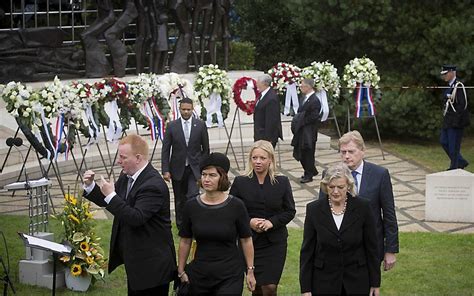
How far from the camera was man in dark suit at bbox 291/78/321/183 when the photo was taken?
63.6 feet

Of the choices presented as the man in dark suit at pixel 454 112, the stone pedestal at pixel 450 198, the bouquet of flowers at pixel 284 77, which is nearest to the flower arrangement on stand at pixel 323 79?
the bouquet of flowers at pixel 284 77

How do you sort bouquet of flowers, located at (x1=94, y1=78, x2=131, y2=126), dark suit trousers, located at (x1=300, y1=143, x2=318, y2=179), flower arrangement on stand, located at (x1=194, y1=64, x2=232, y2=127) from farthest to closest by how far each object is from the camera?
flower arrangement on stand, located at (x1=194, y1=64, x2=232, y2=127) → dark suit trousers, located at (x1=300, y1=143, x2=318, y2=179) → bouquet of flowers, located at (x1=94, y1=78, x2=131, y2=126)

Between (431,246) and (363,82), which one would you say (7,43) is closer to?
(363,82)

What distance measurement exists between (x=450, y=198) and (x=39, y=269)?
686 centimetres

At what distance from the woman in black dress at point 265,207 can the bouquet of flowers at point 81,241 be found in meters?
2.71

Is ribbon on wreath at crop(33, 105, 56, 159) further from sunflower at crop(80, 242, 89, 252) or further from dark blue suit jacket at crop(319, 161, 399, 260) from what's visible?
dark blue suit jacket at crop(319, 161, 399, 260)

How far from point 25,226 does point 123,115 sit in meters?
→ 3.51

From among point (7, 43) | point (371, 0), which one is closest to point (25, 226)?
point (7, 43)

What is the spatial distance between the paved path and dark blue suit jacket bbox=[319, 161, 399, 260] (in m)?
6.56

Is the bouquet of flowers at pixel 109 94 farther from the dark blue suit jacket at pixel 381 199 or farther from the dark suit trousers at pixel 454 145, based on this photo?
the dark blue suit jacket at pixel 381 199

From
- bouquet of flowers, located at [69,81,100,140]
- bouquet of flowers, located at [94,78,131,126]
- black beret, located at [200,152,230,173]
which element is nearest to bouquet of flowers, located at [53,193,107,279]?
black beret, located at [200,152,230,173]

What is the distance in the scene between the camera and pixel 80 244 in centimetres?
1237

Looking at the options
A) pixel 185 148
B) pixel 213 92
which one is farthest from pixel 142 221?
pixel 213 92

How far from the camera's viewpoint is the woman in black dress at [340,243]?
8.79 metres
